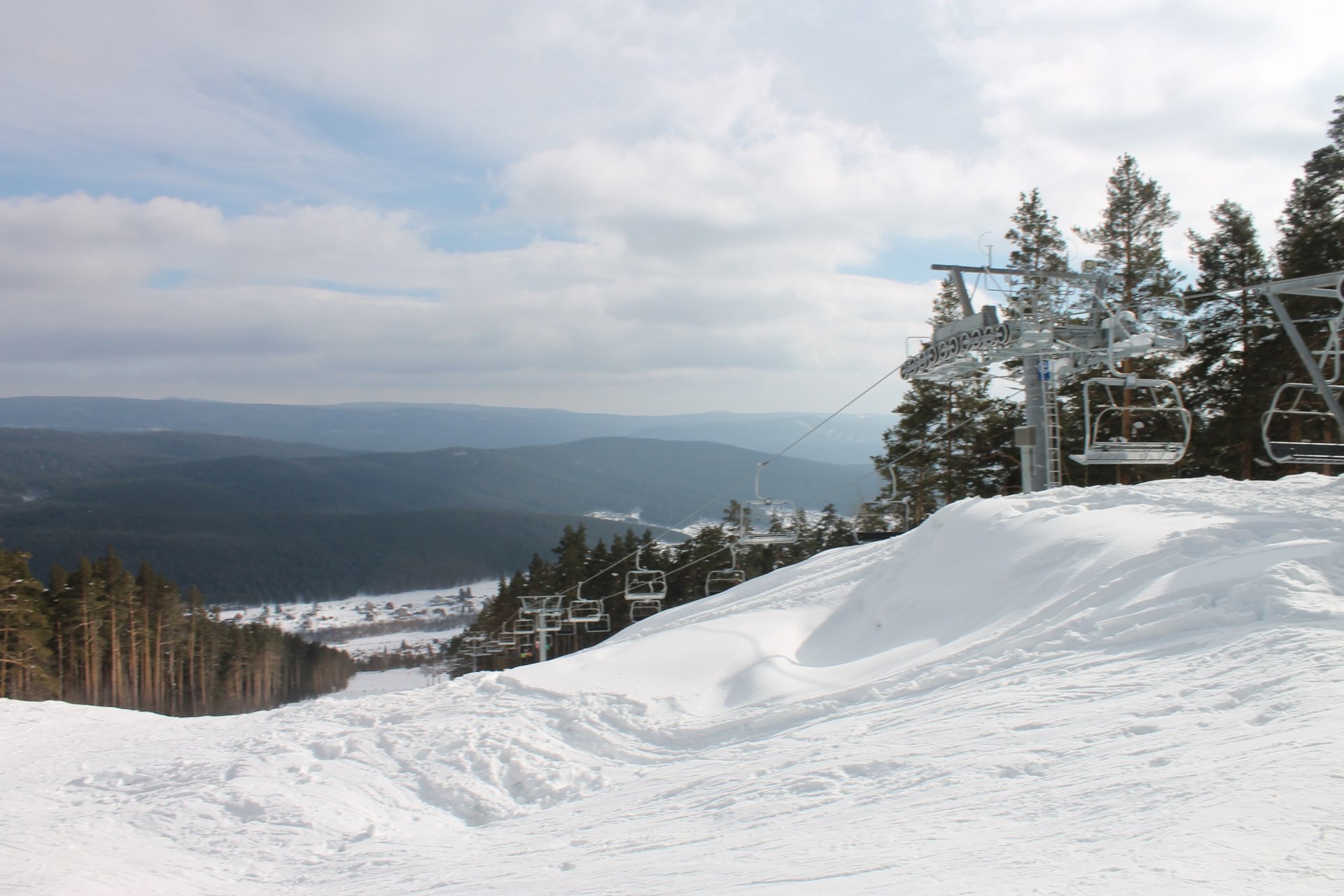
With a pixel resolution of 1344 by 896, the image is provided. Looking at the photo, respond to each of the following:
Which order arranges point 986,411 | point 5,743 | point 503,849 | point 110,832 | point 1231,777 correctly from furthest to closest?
point 986,411
point 5,743
point 110,832
point 503,849
point 1231,777

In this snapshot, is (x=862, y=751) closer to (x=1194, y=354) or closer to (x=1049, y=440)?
(x=1049, y=440)

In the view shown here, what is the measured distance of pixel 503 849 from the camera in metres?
6.98

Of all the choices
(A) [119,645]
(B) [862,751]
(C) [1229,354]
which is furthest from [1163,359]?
(A) [119,645]

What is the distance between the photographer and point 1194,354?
22641 mm

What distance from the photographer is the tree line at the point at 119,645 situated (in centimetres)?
3400

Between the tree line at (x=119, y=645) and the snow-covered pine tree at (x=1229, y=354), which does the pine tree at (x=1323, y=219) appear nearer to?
the snow-covered pine tree at (x=1229, y=354)

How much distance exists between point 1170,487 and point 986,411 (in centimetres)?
2354

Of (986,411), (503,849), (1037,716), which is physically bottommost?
(503,849)

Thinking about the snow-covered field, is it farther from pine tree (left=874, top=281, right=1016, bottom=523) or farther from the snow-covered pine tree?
the snow-covered pine tree

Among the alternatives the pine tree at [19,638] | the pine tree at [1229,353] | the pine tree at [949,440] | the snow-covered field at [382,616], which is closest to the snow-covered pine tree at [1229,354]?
the pine tree at [1229,353]

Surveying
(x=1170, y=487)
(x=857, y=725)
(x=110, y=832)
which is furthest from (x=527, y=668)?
(x=1170, y=487)

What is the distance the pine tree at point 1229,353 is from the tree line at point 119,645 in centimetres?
4433

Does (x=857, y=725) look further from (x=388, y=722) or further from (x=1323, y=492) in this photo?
(x=1323, y=492)

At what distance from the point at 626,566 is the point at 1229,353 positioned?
3297 centimetres
